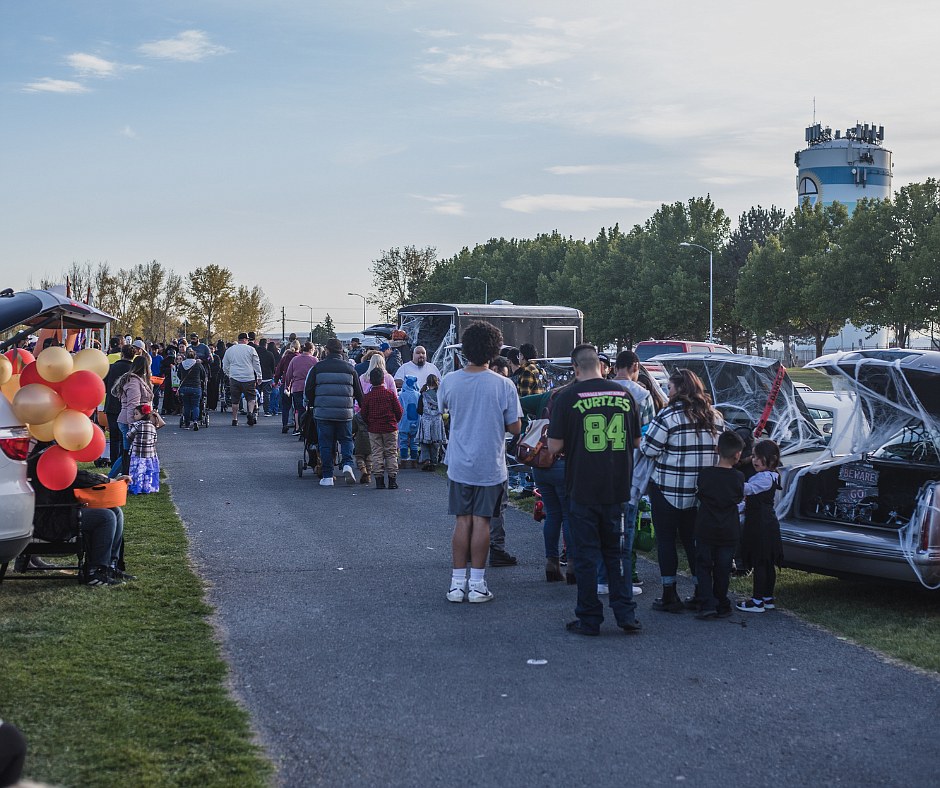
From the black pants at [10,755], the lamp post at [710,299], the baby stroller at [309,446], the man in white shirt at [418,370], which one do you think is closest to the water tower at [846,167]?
the lamp post at [710,299]

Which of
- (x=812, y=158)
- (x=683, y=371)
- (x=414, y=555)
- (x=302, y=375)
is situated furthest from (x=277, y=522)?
(x=812, y=158)

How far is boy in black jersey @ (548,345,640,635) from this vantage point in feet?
19.5

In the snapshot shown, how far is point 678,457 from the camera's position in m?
6.55

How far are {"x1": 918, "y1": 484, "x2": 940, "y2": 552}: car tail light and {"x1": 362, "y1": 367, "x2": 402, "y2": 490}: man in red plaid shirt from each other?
7298 mm

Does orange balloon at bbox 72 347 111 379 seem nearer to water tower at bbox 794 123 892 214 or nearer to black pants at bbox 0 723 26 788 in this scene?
black pants at bbox 0 723 26 788

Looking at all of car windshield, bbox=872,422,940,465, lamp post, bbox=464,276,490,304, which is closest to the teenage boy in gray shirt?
car windshield, bbox=872,422,940,465

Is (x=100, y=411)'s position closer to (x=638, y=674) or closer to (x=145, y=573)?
(x=145, y=573)

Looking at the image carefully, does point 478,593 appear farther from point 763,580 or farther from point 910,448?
point 910,448

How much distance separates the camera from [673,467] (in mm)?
6566

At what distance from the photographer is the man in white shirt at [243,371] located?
20.3 m

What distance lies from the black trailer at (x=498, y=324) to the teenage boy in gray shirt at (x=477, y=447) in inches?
597

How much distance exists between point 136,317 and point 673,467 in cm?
5918

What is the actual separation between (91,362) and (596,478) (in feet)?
13.3

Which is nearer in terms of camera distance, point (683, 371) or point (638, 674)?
point (638, 674)
